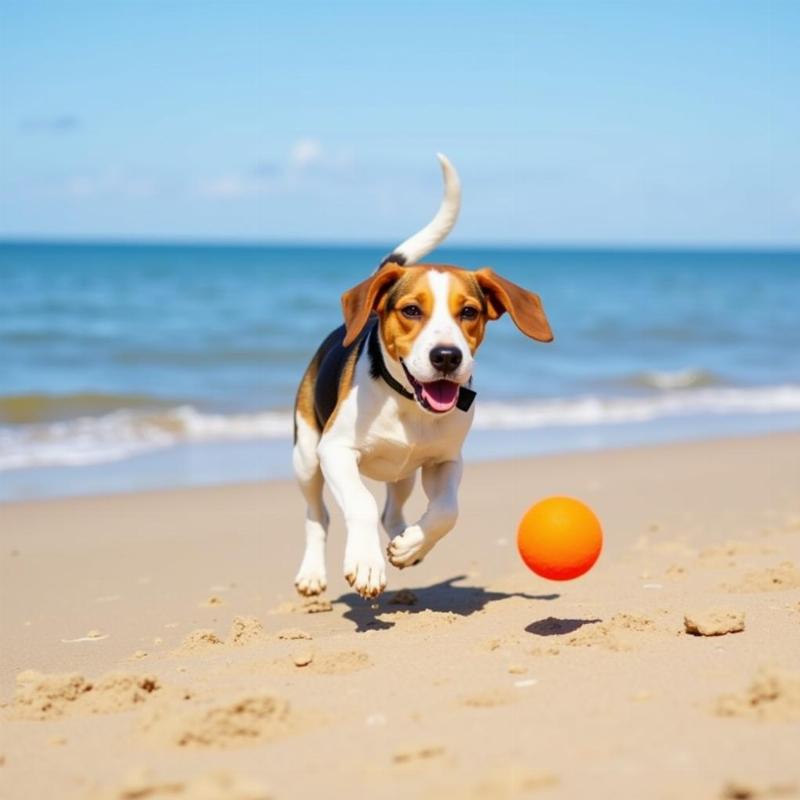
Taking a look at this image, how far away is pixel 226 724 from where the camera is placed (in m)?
3.40

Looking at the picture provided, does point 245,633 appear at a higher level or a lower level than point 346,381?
lower

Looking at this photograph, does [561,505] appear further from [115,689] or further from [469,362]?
[115,689]

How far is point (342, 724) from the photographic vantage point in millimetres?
3479

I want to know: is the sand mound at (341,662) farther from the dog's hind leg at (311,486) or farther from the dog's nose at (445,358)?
the dog's hind leg at (311,486)

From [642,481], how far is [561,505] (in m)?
5.18

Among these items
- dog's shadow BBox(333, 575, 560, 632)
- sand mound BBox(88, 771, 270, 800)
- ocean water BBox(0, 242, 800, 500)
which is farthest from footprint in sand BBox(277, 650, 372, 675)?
ocean water BBox(0, 242, 800, 500)

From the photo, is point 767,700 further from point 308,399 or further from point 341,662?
point 308,399

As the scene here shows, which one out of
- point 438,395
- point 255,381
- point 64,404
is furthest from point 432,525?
point 255,381

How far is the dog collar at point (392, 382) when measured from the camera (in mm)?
5340

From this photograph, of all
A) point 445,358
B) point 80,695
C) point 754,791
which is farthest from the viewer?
point 445,358

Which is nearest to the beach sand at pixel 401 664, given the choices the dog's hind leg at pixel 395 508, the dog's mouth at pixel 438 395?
the dog's hind leg at pixel 395 508

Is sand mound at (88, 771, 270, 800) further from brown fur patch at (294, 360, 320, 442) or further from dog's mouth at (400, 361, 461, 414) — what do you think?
brown fur patch at (294, 360, 320, 442)

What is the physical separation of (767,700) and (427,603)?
2.96 metres

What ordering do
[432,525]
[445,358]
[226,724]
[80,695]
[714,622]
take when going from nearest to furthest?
[226,724], [80,695], [714,622], [445,358], [432,525]
